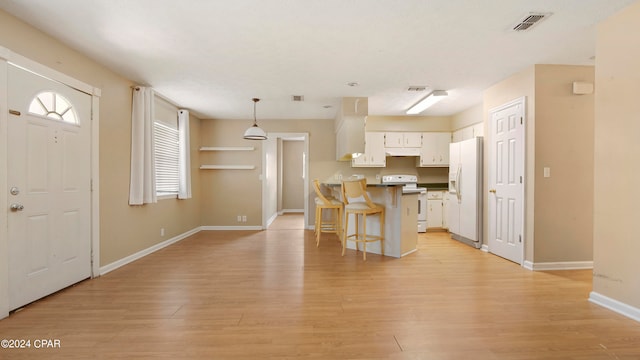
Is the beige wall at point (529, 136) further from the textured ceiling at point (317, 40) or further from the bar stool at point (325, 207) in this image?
the bar stool at point (325, 207)

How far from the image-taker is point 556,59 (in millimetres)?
3535

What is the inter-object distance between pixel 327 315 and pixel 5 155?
2.86m

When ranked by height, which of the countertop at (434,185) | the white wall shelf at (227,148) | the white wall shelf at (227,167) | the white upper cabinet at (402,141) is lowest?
the countertop at (434,185)

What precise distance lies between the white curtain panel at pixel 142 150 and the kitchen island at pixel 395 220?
123 inches

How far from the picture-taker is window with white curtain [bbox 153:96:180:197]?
4973 mm

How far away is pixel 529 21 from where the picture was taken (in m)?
2.69

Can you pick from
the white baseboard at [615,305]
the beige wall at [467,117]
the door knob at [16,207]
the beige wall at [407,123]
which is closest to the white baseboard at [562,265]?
the white baseboard at [615,305]

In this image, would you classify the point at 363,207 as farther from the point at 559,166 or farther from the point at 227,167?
the point at 227,167

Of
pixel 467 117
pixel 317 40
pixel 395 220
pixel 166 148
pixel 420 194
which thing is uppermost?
pixel 317 40

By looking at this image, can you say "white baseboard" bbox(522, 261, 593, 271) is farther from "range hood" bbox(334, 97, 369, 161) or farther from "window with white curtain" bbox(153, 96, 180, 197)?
"window with white curtain" bbox(153, 96, 180, 197)

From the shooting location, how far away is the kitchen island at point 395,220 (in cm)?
→ 426

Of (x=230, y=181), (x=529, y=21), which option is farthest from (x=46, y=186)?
→ (x=529, y=21)

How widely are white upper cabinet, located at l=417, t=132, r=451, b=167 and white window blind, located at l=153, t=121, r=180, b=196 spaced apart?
5.02m

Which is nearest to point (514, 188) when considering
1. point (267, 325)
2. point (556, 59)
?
point (556, 59)
